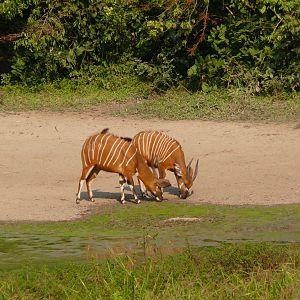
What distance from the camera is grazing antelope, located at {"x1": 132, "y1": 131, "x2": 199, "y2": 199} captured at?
1220cm

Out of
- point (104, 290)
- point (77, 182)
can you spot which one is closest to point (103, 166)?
point (77, 182)

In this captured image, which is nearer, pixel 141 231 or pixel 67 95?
pixel 141 231

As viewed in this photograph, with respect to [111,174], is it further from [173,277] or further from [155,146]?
[173,277]

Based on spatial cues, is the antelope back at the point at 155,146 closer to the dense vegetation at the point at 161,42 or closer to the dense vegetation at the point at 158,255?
the dense vegetation at the point at 158,255

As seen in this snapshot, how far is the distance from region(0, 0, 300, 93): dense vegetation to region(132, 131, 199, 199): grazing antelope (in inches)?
180

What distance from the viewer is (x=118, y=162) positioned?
11945 mm

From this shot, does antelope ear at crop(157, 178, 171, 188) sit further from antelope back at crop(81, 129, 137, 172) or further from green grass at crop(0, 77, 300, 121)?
green grass at crop(0, 77, 300, 121)

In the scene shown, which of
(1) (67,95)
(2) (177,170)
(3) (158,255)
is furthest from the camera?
(1) (67,95)

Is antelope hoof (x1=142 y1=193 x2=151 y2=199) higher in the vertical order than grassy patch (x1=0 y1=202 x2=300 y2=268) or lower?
lower

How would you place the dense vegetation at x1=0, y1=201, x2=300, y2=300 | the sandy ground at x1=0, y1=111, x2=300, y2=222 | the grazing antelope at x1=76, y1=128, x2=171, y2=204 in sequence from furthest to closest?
the grazing antelope at x1=76, y1=128, x2=171, y2=204 < the sandy ground at x1=0, y1=111, x2=300, y2=222 < the dense vegetation at x1=0, y1=201, x2=300, y2=300

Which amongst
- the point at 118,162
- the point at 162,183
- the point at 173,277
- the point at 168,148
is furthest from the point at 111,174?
the point at 173,277

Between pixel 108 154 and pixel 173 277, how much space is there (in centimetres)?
432

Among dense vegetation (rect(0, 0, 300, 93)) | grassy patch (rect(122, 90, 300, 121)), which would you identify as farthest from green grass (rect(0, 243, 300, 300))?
dense vegetation (rect(0, 0, 300, 93))

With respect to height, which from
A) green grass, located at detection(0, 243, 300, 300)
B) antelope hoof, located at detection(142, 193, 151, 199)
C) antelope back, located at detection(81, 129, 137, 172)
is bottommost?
antelope hoof, located at detection(142, 193, 151, 199)
